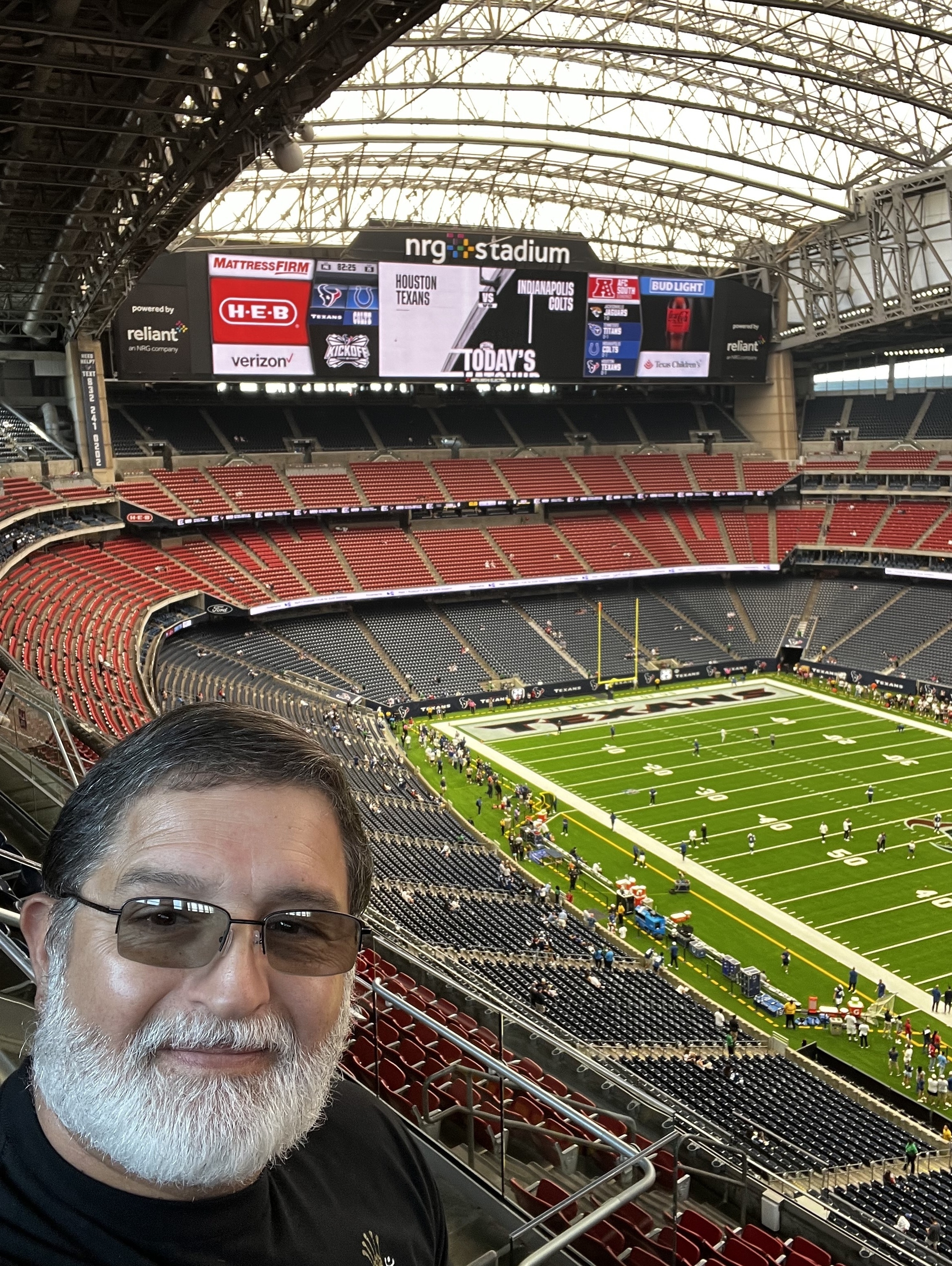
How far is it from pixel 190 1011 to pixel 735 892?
28709 mm

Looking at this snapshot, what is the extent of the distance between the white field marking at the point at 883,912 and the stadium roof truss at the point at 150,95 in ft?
72.8

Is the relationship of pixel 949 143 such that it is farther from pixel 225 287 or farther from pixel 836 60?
pixel 225 287

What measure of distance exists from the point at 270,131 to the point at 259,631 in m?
30.0

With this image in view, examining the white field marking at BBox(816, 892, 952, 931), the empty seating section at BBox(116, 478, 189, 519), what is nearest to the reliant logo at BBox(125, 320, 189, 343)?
the empty seating section at BBox(116, 478, 189, 519)

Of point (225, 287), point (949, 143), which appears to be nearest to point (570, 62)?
point (949, 143)

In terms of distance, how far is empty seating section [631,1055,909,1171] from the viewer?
16.6m

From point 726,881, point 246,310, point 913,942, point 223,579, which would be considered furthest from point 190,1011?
point 246,310

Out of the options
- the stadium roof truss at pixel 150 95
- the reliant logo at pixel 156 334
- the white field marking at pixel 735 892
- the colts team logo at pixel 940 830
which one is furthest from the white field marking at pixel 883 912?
the reliant logo at pixel 156 334

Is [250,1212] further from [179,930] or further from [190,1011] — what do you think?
[179,930]

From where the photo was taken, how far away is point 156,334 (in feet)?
157

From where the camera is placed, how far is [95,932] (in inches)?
78.0

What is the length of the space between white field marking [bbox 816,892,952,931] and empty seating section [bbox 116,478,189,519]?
33854 mm

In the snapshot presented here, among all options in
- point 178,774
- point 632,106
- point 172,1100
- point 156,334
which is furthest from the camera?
point 156,334

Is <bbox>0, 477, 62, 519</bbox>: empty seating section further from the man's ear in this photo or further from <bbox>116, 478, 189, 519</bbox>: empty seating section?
the man's ear
